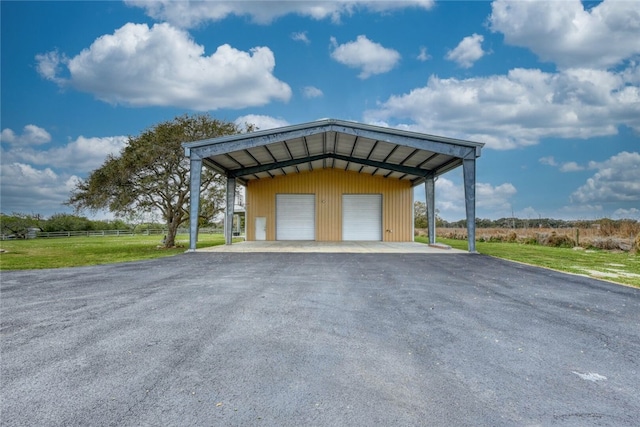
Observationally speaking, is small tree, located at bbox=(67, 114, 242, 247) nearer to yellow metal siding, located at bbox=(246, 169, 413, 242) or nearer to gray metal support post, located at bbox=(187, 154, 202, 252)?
gray metal support post, located at bbox=(187, 154, 202, 252)

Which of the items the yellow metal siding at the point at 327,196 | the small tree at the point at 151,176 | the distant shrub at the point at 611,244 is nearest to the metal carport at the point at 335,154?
the yellow metal siding at the point at 327,196

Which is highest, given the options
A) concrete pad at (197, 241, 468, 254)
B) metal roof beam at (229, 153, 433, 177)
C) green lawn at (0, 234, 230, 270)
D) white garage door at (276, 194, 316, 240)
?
metal roof beam at (229, 153, 433, 177)

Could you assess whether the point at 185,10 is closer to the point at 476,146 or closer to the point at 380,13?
the point at 380,13

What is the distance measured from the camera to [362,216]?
73.1ft

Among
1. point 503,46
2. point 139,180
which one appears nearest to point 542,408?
point 139,180

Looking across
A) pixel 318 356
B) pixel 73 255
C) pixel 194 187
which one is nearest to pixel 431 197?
pixel 194 187

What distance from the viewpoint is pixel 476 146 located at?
46.1 ft

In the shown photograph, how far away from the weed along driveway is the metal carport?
843 centimetres

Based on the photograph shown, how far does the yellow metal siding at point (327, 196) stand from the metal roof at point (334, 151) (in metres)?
0.54

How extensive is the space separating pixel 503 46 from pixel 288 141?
1179 cm

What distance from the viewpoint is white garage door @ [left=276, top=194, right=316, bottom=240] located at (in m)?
22.2

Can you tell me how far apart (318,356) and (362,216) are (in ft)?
63.2

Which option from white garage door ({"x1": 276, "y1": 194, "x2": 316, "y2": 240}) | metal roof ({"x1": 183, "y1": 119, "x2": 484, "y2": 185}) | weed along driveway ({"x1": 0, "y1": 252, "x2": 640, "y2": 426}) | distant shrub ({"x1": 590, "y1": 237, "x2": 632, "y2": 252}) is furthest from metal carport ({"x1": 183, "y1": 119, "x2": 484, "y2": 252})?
weed along driveway ({"x1": 0, "y1": 252, "x2": 640, "y2": 426})

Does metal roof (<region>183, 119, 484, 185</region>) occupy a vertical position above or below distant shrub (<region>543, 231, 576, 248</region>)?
above
